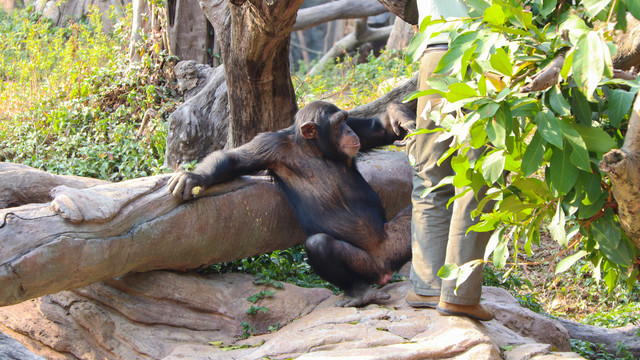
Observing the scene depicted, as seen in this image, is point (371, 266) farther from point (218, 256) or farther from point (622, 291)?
point (622, 291)

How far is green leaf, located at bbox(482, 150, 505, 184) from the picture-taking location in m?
2.07

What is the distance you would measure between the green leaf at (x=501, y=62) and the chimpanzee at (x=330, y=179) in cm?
220

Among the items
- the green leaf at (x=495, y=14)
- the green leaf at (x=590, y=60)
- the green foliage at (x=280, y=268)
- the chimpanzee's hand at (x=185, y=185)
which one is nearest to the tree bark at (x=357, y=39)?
the green foliage at (x=280, y=268)

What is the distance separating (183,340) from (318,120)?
1.71 m

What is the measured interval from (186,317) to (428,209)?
5.76 feet

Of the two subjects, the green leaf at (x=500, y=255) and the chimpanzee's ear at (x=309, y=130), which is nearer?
the green leaf at (x=500, y=255)

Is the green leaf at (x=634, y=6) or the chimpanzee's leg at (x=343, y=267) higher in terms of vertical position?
the green leaf at (x=634, y=6)

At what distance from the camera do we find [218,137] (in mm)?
5738

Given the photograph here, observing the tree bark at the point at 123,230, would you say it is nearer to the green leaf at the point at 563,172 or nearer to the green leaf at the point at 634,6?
the green leaf at the point at 563,172

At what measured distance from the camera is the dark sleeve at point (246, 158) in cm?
422

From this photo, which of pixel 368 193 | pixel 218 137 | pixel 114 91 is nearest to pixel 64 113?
pixel 114 91

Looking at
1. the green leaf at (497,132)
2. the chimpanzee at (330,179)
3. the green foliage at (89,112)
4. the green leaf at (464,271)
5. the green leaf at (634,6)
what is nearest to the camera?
the green leaf at (634,6)

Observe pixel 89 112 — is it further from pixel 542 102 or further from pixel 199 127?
pixel 542 102

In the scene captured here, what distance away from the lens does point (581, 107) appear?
202 centimetres
